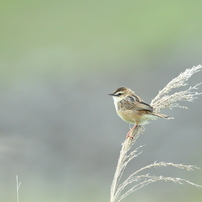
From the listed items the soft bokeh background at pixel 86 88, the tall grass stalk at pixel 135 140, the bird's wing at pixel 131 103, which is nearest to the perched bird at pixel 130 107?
the bird's wing at pixel 131 103

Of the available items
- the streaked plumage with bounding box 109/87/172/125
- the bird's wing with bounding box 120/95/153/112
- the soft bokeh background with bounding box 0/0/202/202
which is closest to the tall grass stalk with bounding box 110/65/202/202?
the streaked plumage with bounding box 109/87/172/125

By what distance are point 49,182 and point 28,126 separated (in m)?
1.63

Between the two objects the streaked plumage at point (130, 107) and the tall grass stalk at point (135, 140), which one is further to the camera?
the streaked plumage at point (130, 107)

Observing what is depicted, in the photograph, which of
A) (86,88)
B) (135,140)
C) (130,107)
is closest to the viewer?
(135,140)

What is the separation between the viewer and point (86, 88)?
12258mm

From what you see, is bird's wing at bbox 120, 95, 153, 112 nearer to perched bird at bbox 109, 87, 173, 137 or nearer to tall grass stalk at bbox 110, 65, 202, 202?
perched bird at bbox 109, 87, 173, 137

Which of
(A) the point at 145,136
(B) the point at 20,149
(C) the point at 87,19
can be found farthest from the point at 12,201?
(C) the point at 87,19

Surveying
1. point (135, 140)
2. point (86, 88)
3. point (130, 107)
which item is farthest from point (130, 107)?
point (86, 88)

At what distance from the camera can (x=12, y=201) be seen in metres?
7.18

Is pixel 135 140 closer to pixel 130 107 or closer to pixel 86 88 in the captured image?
pixel 130 107

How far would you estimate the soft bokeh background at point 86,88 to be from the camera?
29.3 feet

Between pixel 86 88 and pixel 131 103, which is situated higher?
pixel 86 88

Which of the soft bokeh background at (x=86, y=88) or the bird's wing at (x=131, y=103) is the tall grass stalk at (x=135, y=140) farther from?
the soft bokeh background at (x=86, y=88)

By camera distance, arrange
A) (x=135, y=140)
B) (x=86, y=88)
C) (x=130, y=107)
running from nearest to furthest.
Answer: (x=135, y=140) → (x=130, y=107) → (x=86, y=88)
